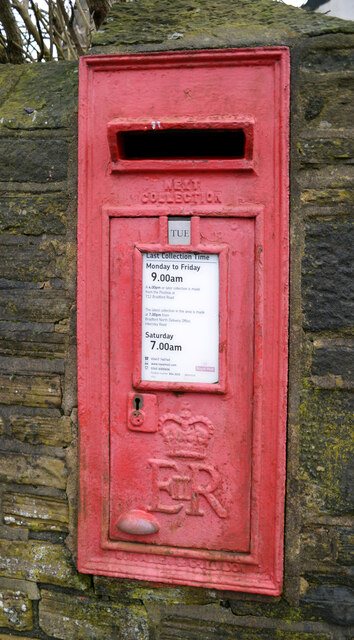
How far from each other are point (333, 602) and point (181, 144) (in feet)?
5.40

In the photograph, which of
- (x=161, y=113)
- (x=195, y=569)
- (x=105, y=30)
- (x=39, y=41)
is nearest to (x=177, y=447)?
(x=195, y=569)

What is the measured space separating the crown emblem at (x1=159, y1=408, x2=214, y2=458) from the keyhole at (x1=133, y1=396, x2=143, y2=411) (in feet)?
0.28

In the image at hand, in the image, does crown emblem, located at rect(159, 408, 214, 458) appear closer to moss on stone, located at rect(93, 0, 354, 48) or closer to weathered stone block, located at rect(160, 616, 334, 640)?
weathered stone block, located at rect(160, 616, 334, 640)

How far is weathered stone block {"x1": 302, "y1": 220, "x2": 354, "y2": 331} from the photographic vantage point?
1.39 meters

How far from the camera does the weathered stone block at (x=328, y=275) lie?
1389 millimetres

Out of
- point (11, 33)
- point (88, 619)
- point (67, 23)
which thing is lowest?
point (88, 619)

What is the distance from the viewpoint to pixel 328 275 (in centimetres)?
140

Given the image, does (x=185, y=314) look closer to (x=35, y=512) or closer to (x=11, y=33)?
(x=35, y=512)

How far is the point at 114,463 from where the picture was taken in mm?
1488

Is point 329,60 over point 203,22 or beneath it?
beneath

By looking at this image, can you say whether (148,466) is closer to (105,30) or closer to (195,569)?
(195,569)

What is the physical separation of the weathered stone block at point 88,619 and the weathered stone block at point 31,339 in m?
0.90

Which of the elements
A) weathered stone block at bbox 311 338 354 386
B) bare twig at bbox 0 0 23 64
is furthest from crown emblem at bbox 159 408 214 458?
bare twig at bbox 0 0 23 64

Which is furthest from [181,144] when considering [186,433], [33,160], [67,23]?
[67,23]
